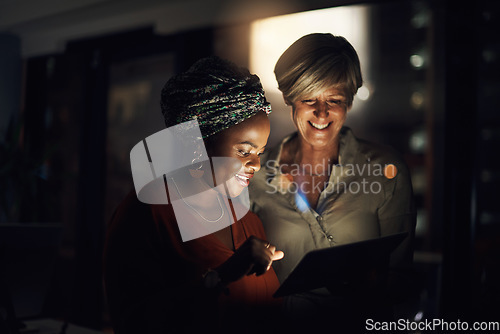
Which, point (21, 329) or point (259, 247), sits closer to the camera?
point (259, 247)

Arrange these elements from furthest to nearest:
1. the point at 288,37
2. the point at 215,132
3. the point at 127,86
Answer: the point at 127,86 → the point at 288,37 → the point at 215,132

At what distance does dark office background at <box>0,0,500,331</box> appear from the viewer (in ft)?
6.98

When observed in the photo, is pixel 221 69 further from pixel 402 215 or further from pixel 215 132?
pixel 402 215

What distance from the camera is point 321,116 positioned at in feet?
6.15

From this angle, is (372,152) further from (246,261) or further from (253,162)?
(246,261)

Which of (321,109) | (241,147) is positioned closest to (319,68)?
(321,109)

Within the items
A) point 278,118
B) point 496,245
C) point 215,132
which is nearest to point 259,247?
point 215,132

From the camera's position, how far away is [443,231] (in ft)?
7.14

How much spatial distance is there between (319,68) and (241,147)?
1.63 ft

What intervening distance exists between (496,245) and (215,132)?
4.82 feet

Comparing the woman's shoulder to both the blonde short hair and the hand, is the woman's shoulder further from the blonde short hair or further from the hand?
the hand

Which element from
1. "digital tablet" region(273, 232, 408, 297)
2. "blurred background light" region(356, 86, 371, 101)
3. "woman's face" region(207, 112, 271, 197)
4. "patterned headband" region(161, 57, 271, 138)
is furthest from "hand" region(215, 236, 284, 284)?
"blurred background light" region(356, 86, 371, 101)

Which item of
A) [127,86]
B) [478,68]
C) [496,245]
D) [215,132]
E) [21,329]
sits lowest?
[21,329]

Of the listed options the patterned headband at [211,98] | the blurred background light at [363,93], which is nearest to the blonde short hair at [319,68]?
the blurred background light at [363,93]
